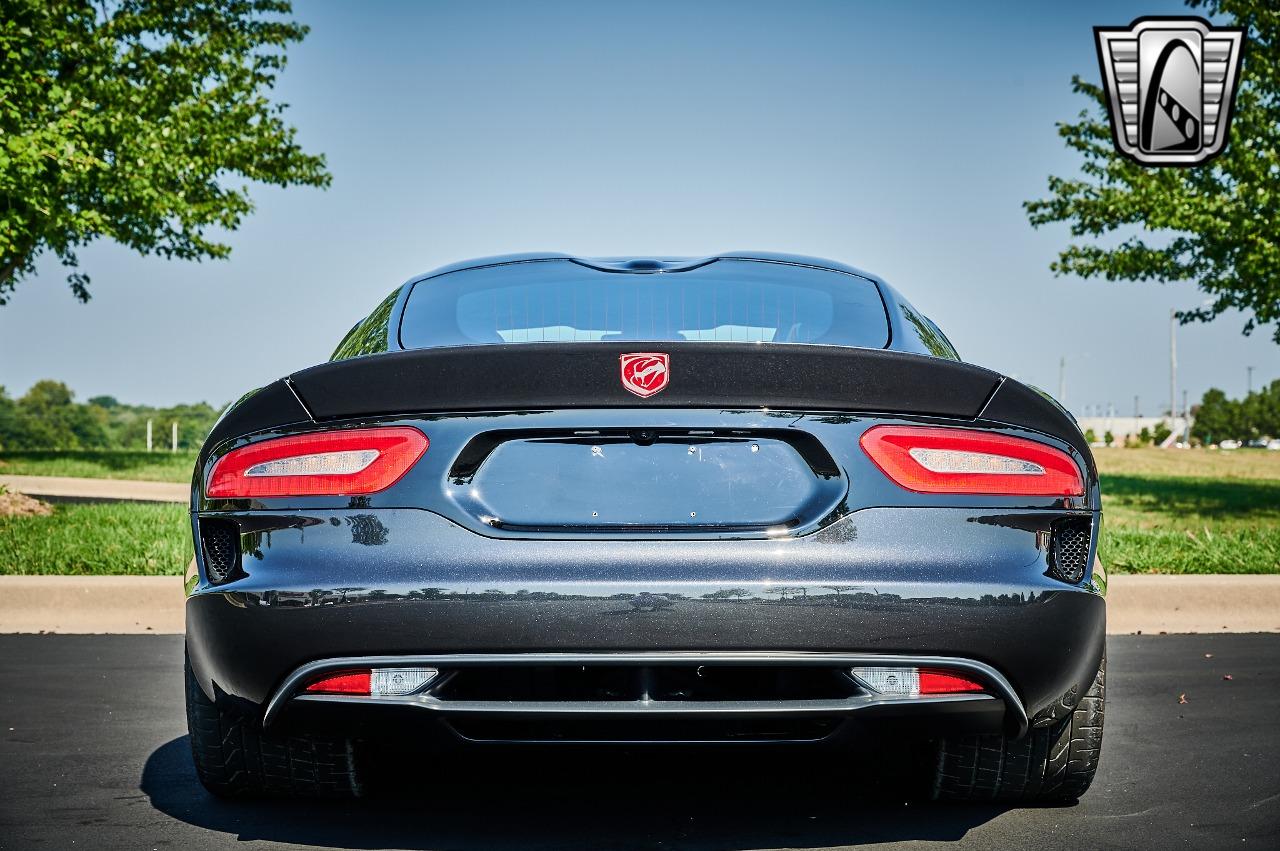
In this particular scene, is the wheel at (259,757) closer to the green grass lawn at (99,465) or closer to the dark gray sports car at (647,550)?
the dark gray sports car at (647,550)

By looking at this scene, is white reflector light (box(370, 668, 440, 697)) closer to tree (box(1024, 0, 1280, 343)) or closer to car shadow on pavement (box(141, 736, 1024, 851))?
car shadow on pavement (box(141, 736, 1024, 851))

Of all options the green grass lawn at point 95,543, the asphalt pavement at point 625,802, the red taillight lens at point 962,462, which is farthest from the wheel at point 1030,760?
the green grass lawn at point 95,543

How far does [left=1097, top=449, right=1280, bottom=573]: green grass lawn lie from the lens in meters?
10.1

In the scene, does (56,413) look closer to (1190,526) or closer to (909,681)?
(1190,526)

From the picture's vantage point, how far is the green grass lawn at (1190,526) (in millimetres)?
10125

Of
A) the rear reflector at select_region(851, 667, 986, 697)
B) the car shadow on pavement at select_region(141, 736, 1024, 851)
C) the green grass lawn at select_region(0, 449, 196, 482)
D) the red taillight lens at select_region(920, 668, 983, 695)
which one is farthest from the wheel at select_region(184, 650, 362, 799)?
the green grass lawn at select_region(0, 449, 196, 482)

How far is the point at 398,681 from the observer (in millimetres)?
3162

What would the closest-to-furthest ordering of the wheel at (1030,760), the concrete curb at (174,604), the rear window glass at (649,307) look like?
the wheel at (1030,760)
the rear window glass at (649,307)
the concrete curb at (174,604)

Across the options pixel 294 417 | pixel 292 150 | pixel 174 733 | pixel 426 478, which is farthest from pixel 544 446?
pixel 292 150

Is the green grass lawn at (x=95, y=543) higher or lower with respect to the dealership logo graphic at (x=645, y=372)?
lower

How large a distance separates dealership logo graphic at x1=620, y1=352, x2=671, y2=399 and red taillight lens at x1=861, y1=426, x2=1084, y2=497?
1.52 feet

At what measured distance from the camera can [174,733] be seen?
5.13m

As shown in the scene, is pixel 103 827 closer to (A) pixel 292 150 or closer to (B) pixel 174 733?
(B) pixel 174 733

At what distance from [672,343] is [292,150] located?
62.2 ft
